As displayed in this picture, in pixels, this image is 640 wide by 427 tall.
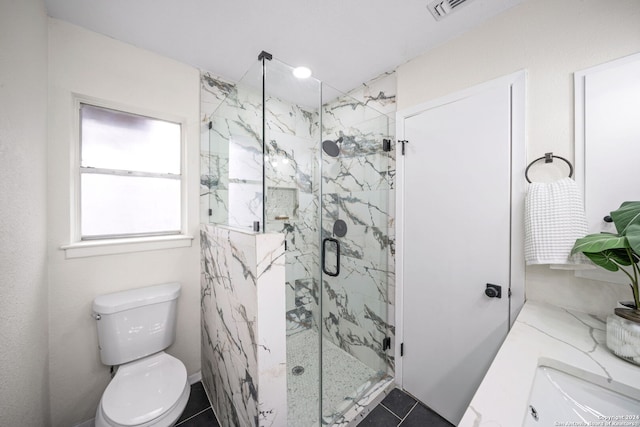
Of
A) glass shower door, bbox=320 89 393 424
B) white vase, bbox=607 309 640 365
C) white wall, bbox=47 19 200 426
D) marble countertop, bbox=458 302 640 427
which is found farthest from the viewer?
glass shower door, bbox=320 89 393 424

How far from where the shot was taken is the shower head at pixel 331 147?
1.73 meters

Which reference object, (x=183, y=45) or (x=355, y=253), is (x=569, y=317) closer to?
(x=355, y=253)

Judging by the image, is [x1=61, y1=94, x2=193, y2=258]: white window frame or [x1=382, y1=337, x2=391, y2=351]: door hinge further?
[x1=382, y1=337, x2=391, y2=351]: door hinge

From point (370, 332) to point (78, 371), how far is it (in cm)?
205

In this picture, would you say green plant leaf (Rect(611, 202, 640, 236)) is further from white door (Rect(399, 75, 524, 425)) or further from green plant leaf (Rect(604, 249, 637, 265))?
white door (Rect(399, 75, 524, 425))

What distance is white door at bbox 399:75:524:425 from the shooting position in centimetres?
138

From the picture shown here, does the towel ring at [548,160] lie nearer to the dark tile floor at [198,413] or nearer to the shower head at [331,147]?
the shower head at [331,147]

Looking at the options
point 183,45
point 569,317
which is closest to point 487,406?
point 569,317

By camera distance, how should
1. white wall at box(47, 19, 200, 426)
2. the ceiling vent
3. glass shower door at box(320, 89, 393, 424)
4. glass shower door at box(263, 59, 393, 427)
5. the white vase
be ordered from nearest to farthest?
the white vase < the ceiling vent < white wall at box(47, 19, 200, 426) < glass shower door at box(263, 59, 393, 427) < glass shower door at box(320, 89, 393, 424)

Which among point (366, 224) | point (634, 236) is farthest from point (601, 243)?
point (366, 224)

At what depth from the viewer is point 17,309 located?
98 cm

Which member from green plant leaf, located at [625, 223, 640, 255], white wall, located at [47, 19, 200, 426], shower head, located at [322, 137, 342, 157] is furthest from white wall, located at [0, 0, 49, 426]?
green plant leaf, located at [625, 223, 640, 255]

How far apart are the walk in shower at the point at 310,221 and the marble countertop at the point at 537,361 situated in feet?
2.80

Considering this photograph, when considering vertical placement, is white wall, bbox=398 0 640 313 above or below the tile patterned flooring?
above
